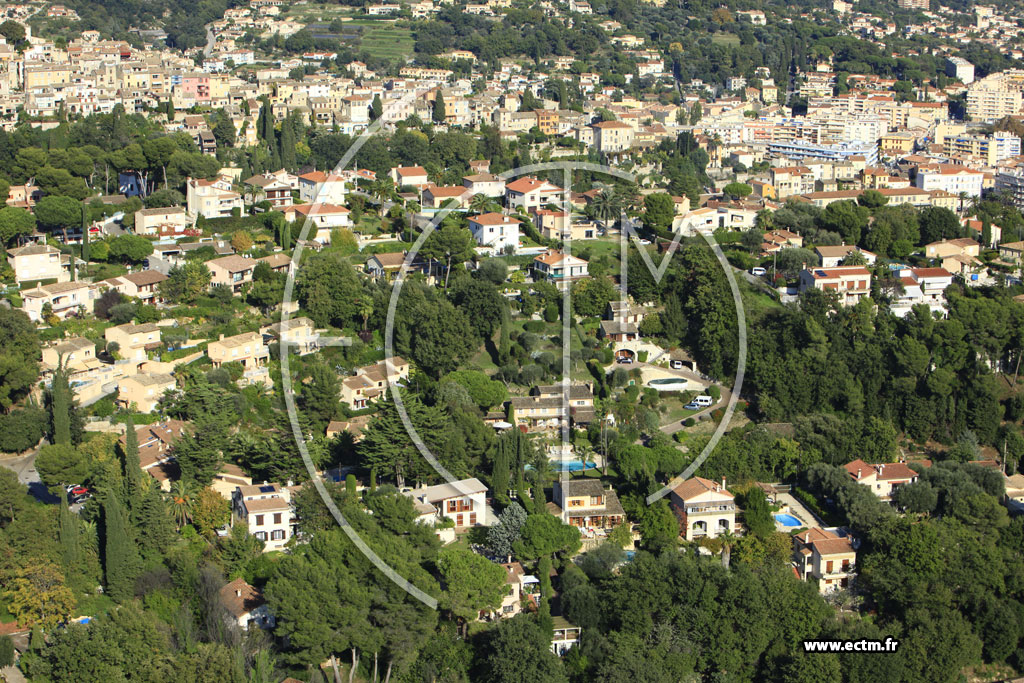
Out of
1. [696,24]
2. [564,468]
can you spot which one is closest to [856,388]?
[564,468]

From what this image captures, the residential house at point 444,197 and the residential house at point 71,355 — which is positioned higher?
the residential house at point 444,197

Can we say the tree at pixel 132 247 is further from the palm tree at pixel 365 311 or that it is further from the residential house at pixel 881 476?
the residential house at pixel 881 476

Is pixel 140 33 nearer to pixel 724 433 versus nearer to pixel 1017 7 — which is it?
pixel 724 433

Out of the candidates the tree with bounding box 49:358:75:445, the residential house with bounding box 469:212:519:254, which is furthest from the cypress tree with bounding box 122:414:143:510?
the residential house with bounding box 469:212:519:254

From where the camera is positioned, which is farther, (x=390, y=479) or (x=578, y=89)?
(x=578, y=89)

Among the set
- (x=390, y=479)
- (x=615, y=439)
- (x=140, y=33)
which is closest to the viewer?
(x=390, y=479)

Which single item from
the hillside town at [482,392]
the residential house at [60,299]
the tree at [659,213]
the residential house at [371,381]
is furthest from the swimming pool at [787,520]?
the residential house at [60,299]
